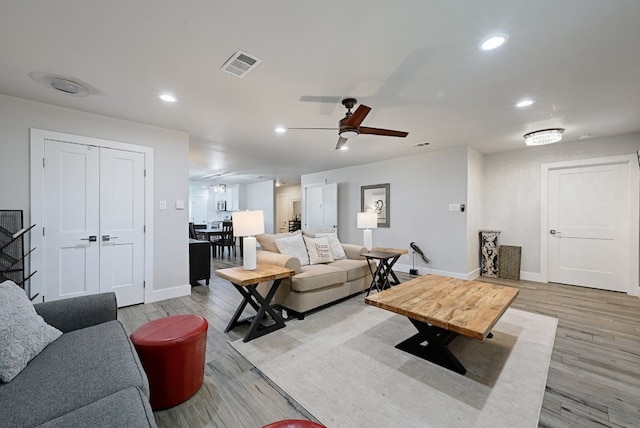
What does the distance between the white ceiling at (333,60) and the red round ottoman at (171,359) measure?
1981 millimetres

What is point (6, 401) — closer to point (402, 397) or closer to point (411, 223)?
point (402, 397)

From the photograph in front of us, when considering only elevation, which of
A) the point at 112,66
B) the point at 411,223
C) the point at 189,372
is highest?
the point at 112,66

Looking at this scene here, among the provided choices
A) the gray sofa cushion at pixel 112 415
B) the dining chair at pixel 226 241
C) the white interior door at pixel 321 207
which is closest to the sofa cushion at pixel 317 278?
the gray sofa cushion at pixel 112 415

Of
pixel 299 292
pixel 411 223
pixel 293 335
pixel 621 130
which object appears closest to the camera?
pixel 293 335

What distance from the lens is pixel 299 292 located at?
305cm

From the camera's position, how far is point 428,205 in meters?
5.25

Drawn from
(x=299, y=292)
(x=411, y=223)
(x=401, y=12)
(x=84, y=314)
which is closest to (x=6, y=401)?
(x=84, y=314)

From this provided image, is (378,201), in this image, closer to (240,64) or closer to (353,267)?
(353,267)

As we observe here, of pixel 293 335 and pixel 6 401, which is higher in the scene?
pixel 6 401

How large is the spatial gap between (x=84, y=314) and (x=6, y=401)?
844 mm

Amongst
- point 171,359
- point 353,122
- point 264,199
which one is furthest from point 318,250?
point 264,199

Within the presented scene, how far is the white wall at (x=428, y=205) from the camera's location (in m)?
4.83

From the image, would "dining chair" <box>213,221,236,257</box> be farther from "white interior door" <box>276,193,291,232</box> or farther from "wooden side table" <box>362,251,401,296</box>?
"wooden side table" <box>362,251,401,296</box>

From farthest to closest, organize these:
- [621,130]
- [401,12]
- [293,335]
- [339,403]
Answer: [621,130]
[293,335]
[339,403]
[401,12]
